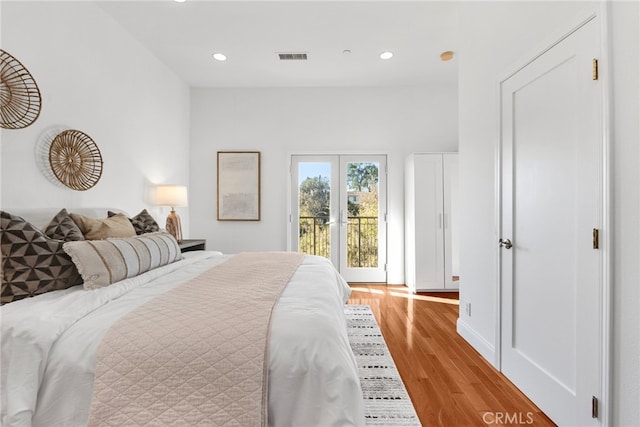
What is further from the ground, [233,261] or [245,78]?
[245,78]

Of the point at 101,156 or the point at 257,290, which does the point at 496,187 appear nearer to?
the point at 257,290

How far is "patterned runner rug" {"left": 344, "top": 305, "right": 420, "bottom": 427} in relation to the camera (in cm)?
158

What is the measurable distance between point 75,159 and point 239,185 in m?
2.17

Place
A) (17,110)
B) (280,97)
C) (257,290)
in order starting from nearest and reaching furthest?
(257,290)
(17,110)
(280,97)

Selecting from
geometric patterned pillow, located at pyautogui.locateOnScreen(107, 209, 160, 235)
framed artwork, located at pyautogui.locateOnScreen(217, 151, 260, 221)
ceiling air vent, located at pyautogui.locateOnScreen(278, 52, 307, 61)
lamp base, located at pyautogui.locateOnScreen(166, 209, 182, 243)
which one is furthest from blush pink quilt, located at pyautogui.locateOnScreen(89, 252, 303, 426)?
framed artwork, located at pyautogui.locateOnScreen(217, 151, 260, 221)

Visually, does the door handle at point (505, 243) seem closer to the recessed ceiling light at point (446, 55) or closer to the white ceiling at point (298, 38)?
the white ceiling at point (298, 38)

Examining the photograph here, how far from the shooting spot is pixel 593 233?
1.33 m

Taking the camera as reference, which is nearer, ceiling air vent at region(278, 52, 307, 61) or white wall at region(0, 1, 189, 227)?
white wall at region(0, 1, 189, 227)

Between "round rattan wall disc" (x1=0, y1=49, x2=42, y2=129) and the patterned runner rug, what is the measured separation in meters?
2.79

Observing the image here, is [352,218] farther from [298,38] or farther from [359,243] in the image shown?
[298,38]

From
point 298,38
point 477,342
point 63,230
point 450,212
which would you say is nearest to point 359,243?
point 450,212

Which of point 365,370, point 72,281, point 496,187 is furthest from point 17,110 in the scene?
point 496,187

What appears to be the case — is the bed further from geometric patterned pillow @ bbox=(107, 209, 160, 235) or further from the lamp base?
the lamp base

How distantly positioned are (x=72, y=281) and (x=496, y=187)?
2.61 meters
